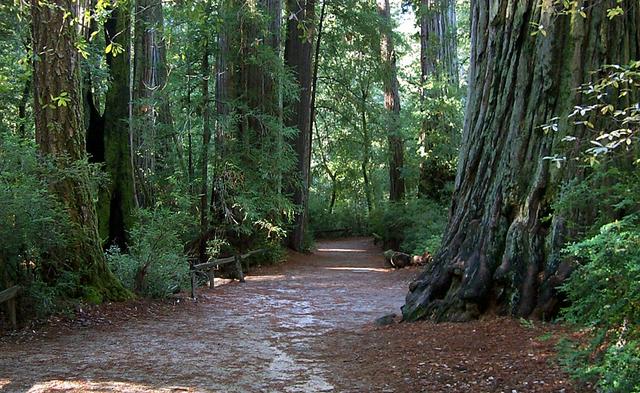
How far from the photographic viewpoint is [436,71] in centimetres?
1930

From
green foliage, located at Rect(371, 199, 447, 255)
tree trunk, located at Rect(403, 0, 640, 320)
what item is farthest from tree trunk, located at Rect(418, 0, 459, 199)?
tree trunk, located at Rect(403, 0, 640, 320)

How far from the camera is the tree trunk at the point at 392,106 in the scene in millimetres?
23109

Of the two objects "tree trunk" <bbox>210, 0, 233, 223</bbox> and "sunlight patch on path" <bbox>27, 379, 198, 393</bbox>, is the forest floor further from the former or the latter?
"tree trunk" <bbox>210, 0, 233, 223</bbox>

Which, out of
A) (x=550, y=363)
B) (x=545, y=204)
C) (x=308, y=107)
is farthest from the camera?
(x=308, y=107)

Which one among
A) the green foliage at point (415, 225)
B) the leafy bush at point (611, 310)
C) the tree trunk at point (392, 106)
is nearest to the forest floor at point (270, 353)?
the leafy bush at point (611, 310)

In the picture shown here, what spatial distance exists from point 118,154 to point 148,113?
7.66ft

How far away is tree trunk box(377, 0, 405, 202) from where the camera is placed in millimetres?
23109

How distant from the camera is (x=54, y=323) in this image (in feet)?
24.3

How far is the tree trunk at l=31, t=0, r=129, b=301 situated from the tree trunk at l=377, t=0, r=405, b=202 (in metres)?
15.1

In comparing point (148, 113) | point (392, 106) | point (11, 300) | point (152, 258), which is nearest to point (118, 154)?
point (148, 113)

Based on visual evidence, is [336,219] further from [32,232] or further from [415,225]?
[32,232]

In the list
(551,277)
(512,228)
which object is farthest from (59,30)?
(551,277)

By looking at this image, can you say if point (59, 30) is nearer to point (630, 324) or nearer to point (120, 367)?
point (120, 367)

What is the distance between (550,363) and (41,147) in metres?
7.08
